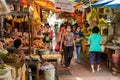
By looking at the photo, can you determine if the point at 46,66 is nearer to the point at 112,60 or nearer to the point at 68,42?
the point at 68,42

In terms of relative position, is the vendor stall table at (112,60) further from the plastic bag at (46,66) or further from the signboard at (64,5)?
the signboard at (64,5)

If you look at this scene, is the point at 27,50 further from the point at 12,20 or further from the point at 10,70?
the point at 10,70

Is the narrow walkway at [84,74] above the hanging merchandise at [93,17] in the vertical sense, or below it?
below

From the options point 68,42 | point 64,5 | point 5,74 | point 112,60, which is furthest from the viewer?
point 68,42

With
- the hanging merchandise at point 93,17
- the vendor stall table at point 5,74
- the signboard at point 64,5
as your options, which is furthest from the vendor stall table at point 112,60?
the vendor stall table at point 5,74

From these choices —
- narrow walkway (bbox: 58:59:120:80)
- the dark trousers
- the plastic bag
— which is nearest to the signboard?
the plastic bag

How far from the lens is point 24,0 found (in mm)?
10734

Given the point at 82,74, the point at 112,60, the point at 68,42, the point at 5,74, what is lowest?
the point at 82,74

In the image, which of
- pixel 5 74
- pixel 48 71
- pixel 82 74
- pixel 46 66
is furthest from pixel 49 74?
pixel 5 74

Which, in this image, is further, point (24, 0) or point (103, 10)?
point (103, 10)

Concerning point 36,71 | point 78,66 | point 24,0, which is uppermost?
point 24,0

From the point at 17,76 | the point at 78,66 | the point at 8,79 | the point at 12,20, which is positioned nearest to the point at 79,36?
the point at 78,66

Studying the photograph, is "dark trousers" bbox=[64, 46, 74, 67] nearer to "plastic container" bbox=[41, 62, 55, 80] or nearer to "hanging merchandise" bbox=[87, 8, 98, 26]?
"plastic container" bbox=[41, 62, 55, 80]

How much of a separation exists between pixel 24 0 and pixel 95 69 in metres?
5.06
